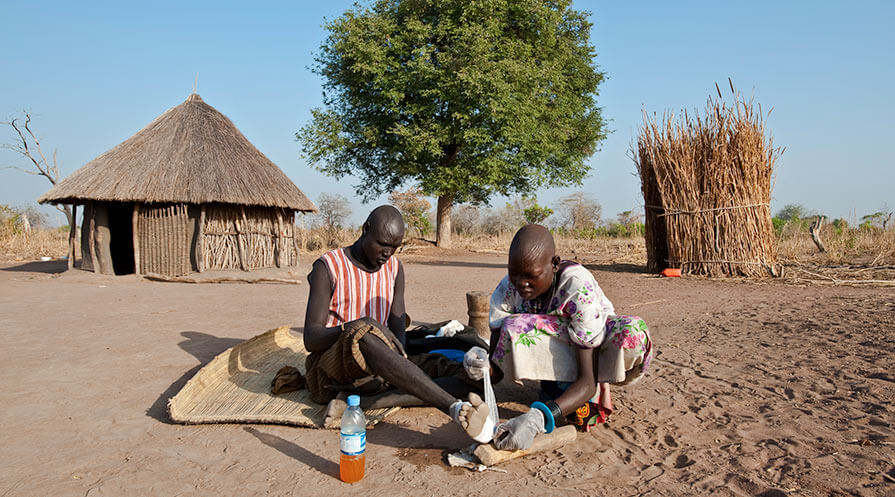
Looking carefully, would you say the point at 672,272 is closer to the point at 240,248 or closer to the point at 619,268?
the point at 619,268

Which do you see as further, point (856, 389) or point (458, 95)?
point (458, 95)

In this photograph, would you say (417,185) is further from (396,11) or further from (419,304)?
(419,304)

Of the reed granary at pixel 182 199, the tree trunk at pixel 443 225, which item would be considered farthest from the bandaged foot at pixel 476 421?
the tree trunk at pixel 443 225

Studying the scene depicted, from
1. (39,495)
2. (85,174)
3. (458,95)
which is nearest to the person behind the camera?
(39,495)

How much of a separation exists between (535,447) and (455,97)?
13.6 m

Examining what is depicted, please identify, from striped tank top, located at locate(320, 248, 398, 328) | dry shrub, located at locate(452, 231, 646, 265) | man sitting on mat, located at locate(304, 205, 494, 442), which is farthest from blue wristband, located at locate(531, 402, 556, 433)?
dry shrub, located at locate(452, 231, 646, 265)

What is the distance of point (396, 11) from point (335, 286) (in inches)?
609

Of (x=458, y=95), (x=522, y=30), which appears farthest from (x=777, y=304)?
(x=522, y=30)

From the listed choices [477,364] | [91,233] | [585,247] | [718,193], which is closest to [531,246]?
[477,364]

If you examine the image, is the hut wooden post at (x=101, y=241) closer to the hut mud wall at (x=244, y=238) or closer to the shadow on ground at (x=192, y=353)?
the hut mud wall at (x=244, y=238)

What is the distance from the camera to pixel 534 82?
15.8 m

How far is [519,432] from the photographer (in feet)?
7.38

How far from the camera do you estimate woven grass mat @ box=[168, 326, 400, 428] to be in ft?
9.25

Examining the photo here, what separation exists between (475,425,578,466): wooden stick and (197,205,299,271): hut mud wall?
9218 millimetres
